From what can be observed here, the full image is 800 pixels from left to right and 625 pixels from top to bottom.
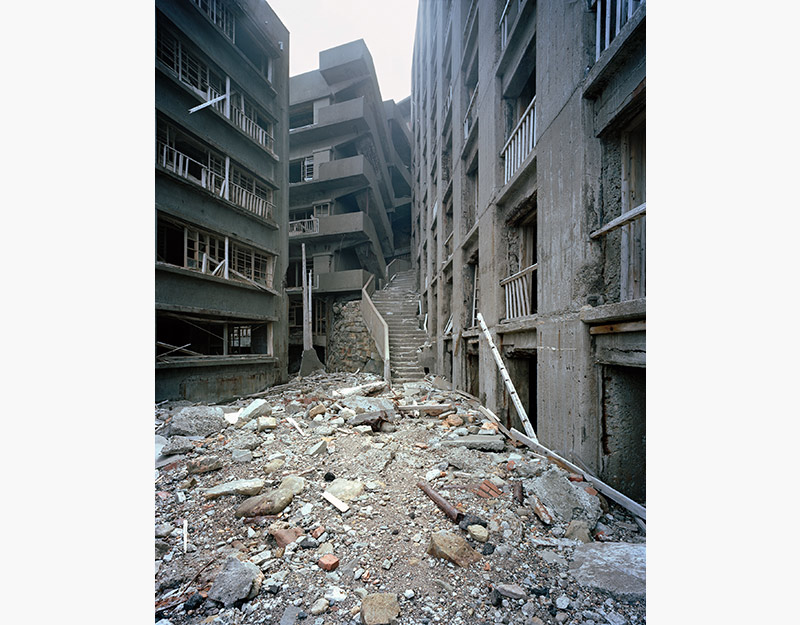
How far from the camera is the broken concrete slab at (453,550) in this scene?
2236 millimetres

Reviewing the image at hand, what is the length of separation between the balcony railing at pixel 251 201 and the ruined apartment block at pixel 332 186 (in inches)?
210

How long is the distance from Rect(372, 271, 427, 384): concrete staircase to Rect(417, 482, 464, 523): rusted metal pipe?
7.38m

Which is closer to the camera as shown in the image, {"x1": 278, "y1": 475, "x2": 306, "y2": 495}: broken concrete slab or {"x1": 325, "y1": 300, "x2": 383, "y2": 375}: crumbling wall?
{"x1": 278, "y1": 475, "x2": 306, "y2": 495}: broken concrete slab

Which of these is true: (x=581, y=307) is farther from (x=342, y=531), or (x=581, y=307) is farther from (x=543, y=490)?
(x=342, y=531)

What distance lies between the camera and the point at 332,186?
60.8ft

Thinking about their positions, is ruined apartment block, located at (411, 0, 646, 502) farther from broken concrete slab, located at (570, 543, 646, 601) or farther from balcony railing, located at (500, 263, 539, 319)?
broken concrete slab, located at (570, 543, 646, 601)

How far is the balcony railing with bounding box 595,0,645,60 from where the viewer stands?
302 cm

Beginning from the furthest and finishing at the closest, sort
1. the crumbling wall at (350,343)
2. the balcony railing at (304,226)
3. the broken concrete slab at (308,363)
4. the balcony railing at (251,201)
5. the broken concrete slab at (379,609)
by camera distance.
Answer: the balcony railing at (304,226), the crumbling wall at (350,343), the broken concrete slab at (308,363), the balcony railing at (251,201), the broken concrete slab at (379,609)

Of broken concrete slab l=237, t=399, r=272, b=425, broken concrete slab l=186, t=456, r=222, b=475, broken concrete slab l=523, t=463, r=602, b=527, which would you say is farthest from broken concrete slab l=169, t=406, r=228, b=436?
broken concrete slab l=523, t=463, r=602, b=527

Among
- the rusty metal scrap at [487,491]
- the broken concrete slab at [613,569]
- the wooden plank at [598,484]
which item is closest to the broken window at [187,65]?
the rusty metal scrap at [487,491]

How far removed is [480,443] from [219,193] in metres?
9.66

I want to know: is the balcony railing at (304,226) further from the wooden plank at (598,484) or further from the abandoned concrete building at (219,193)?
the wooden plank at (598,484)

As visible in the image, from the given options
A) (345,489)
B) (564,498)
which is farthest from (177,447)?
(564,498)

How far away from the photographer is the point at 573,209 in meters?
3.54
